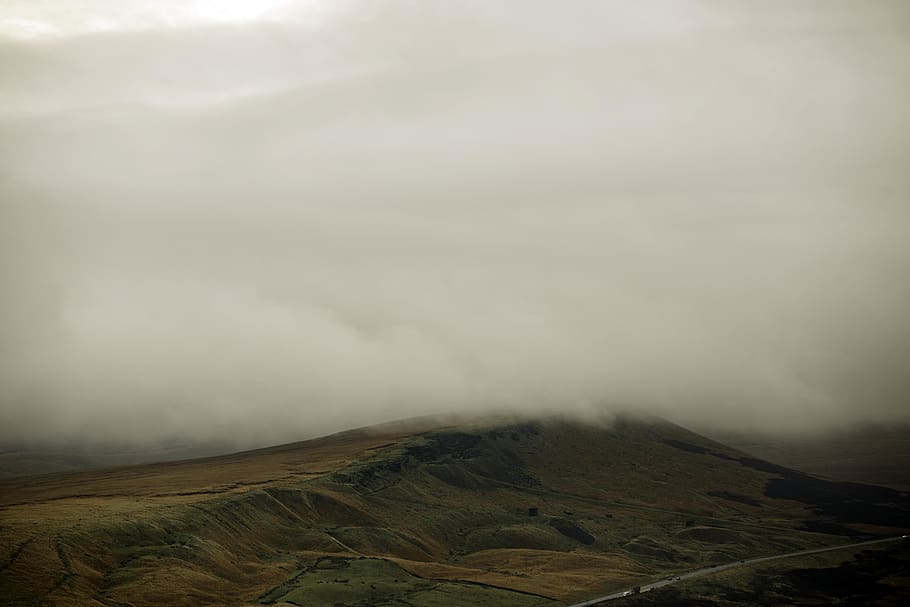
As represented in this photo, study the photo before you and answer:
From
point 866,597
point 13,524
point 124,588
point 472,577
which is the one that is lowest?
point 866,597

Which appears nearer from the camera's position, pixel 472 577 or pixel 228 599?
pixel 228 599

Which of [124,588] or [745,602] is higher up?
[124,588]

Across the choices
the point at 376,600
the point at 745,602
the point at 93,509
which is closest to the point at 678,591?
the point at 745,602

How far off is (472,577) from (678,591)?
51.7m

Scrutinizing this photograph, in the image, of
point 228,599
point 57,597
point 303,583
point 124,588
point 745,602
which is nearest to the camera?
point 57,597

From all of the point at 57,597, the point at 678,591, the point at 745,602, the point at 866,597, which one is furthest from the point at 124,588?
the point at 866,597

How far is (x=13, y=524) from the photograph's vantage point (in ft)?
537

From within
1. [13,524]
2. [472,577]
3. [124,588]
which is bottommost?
[472,577]

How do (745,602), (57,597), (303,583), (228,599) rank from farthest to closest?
(745,602)
(303,583)
(228,599)
(57,597)

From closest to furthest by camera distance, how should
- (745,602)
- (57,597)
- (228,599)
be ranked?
(57,597) → (228,599) → (745,602)

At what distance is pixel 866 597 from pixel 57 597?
606ft

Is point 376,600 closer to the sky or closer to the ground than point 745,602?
closer to the sky

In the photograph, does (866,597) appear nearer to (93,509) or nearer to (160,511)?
(160,511)

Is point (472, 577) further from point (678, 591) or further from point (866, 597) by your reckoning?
point (866, 597)
